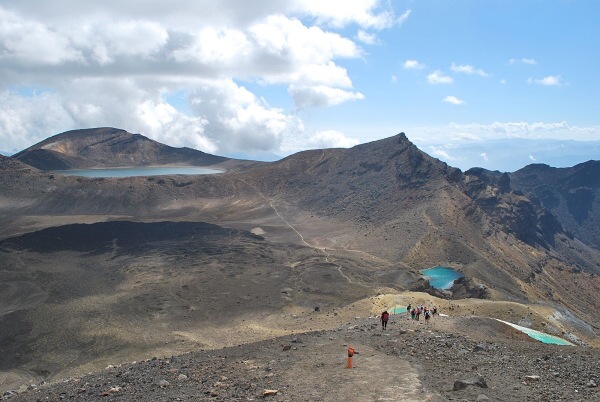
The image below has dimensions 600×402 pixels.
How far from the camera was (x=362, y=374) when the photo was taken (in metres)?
17.0

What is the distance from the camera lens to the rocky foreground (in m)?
15.1

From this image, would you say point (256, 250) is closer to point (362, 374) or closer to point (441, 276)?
point (441, 276)

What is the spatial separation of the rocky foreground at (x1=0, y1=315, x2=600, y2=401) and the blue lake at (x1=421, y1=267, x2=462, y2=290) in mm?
44445

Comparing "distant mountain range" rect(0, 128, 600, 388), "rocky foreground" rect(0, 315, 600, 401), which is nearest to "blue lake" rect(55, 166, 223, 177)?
"distant mountain range" rect(0, 128, 600, 388)

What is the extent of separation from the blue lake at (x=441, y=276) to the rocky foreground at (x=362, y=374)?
44445mm

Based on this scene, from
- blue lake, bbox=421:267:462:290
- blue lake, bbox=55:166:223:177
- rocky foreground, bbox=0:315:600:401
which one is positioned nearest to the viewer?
rocky foreground, bbox=0:315:600:401

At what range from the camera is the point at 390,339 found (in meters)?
22.2

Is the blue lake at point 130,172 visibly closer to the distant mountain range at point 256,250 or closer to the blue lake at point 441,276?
the distant mountain range at point 256,250

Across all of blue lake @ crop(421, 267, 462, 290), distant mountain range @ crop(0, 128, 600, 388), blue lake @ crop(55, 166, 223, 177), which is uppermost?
blue lake @ crop(55, 166, 223, 177)

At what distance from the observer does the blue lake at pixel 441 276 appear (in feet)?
217

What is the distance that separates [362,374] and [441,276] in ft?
183

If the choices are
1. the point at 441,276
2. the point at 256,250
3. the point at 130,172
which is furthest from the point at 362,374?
the point at 130,172

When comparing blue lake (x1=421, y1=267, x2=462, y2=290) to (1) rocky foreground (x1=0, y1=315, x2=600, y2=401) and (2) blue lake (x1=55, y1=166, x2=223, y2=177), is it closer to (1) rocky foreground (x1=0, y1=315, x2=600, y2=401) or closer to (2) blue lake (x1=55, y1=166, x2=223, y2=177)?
(1) rocky foreground (x1=0, y1=315, x2=600, y2=401)

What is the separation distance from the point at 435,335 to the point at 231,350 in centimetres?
919
